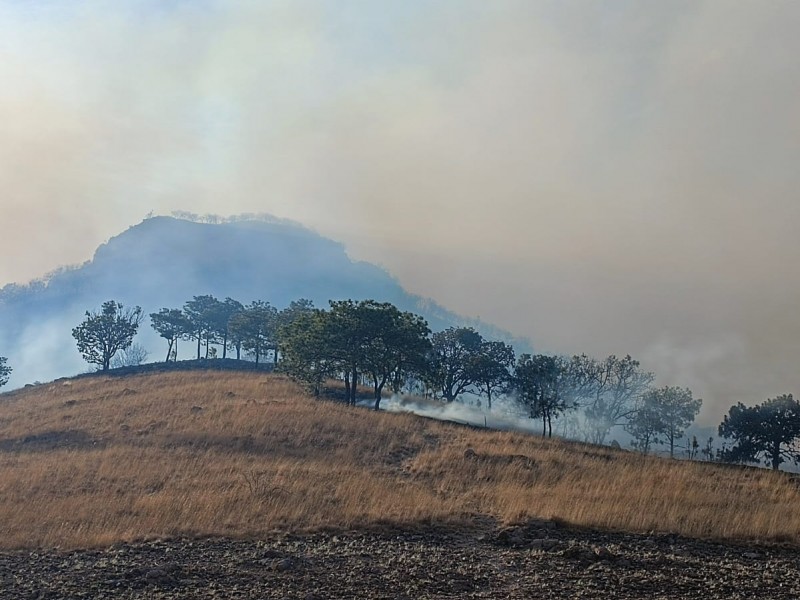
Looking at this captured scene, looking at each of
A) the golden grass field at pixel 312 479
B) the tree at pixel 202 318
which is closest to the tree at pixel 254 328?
the tree at pixel 202 318

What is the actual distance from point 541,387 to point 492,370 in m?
8.35

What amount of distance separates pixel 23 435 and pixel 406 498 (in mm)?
24134

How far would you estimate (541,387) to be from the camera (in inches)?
1809

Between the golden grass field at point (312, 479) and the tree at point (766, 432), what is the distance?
18727 mm

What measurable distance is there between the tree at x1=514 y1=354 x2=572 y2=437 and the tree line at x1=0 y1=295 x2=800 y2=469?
0.25ft

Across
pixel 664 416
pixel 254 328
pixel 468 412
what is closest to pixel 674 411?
pixel 664 416

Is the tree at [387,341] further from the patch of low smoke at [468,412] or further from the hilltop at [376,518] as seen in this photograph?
the hilltop at [376,518]

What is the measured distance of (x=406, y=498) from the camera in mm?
15086

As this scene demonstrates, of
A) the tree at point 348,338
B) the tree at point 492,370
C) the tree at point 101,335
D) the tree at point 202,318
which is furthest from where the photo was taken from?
the tree at point 202,318

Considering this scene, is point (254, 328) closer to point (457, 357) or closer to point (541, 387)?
point (457, 357)

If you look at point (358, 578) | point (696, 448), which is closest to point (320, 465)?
point (358, 578)

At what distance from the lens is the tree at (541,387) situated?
145 ft

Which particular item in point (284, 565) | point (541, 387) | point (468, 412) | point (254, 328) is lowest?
point (284, 565)

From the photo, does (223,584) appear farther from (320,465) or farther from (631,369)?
(631,369)
